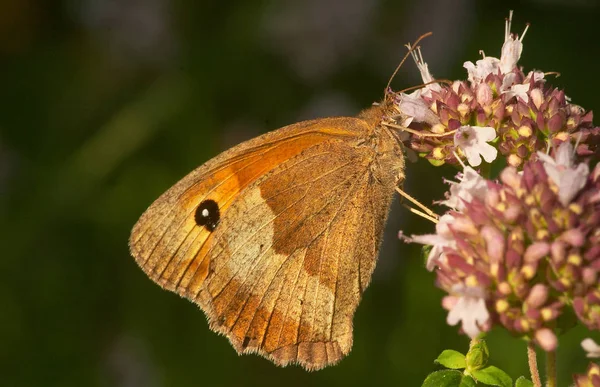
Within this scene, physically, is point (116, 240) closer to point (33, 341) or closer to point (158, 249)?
point (33, 341)

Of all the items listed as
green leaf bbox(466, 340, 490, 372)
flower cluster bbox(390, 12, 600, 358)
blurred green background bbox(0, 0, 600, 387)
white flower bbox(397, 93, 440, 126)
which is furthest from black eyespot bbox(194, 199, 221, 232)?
blurred green background bbox(0, 0, 600, 387)

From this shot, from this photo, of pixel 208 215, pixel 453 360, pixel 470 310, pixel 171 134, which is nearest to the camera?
pixel 470 310

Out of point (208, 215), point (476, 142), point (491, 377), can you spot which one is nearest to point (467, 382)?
point (491, 377)

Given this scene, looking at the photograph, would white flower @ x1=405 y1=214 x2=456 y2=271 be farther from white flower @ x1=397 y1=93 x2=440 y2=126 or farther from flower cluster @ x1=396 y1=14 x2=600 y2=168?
white flower @ x1=397 y1=93 x2=440 y2=126

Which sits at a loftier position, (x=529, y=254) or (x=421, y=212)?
(x=421, y=212)

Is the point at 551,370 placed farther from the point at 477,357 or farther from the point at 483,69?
the point at 483,69

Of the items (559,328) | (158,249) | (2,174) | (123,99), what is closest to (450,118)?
(559,328)
